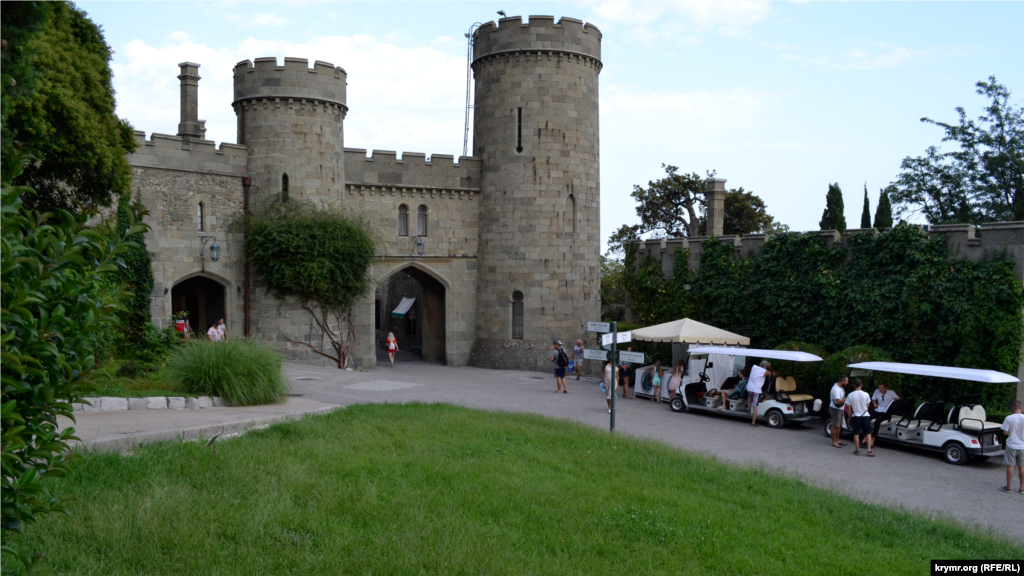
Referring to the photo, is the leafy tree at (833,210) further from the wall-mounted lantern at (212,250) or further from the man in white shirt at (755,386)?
the wall-mounted lantern at (212,250)

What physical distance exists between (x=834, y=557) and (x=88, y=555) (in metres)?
6.18

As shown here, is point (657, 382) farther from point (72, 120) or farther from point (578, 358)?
point (72, 120)

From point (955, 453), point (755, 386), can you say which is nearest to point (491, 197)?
point (755, 386)

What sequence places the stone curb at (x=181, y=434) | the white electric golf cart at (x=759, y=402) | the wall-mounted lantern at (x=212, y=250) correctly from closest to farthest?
1. the stone curb at (x=181, y=434)
2. the white electric golf cart at (x=759, y=402)
3. the wall-mounted lantern at (x=212, y=250)

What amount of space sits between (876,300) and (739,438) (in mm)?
6008

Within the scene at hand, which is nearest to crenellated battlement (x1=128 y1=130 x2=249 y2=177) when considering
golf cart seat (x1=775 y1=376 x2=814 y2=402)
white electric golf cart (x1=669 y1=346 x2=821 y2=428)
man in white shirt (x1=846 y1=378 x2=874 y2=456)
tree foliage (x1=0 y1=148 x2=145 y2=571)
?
white electric golf cart (x1=669 y1=346 x2=821 y2=428)

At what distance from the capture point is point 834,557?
277 inches

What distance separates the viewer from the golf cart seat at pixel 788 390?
17.2m

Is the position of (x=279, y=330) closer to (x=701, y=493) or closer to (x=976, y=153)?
(x=701, y=493)

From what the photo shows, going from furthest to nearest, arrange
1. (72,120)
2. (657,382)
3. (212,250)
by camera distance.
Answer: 1. (212,250)
2. (657,382)
3. (72,120)

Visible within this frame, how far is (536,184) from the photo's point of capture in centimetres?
2688

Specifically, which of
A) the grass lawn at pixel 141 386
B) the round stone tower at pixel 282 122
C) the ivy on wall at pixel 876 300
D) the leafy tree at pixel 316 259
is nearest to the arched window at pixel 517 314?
the leafy tree at pixel 316 259

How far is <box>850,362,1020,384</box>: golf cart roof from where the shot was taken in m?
14.2

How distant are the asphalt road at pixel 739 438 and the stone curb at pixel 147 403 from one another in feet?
10.6
